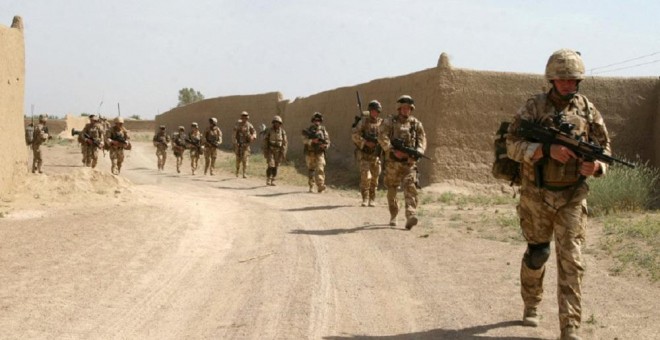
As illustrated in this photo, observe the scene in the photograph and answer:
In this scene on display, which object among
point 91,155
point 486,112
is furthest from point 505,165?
point 91,155

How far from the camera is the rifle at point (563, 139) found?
4277 mm

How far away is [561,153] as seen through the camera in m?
4.32

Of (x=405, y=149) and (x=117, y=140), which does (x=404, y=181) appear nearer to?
(x=405, y=149)

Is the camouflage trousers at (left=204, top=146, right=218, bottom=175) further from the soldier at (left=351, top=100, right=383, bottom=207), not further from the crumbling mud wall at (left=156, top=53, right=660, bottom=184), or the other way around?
the soldier at (left=351, top=100, right=383, bottom=207)

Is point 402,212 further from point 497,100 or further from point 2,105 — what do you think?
point 2,105

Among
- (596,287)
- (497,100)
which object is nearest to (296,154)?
(497,100)

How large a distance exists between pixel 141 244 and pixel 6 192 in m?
3.57

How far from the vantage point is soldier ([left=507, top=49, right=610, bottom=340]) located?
4297 millimetres

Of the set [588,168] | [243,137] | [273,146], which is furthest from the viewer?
[243,137]

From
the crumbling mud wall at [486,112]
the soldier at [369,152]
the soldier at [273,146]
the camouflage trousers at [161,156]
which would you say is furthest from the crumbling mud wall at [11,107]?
the camouflage trousers at [161,156]

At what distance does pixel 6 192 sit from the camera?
384 inches

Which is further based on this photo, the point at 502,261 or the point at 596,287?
the point at 502,261

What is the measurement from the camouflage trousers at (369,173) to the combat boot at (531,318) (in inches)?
282

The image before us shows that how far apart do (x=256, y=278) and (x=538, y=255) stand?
8.71 feet
